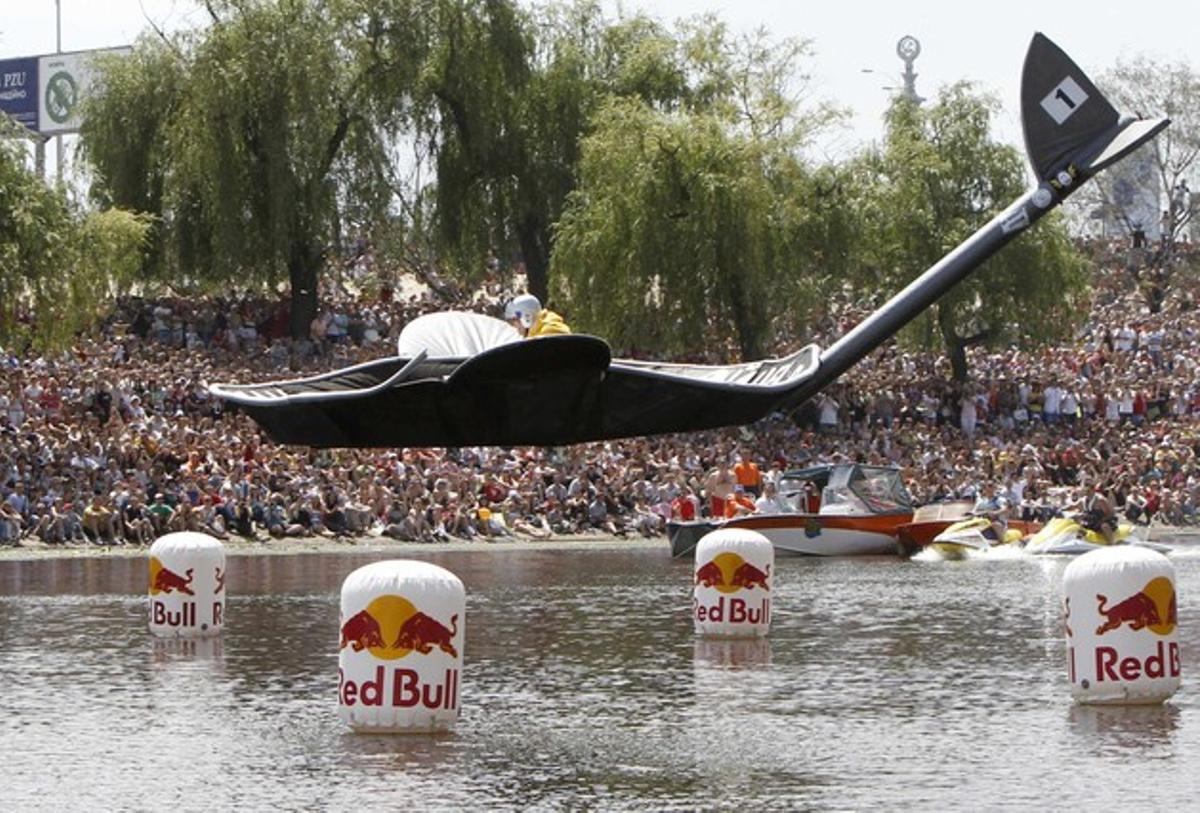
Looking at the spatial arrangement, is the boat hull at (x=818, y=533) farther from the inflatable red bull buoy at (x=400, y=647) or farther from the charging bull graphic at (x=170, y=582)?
the inflatable red bull buoy at (x=400, y=647)

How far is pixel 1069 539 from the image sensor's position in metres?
44.5

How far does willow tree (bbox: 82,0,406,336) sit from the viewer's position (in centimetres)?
6206

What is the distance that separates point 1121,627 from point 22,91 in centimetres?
8286

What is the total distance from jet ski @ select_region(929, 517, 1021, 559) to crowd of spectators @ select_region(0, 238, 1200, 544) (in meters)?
3.58

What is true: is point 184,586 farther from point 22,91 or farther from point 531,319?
point 22,91

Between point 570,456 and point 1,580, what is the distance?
17.6 m

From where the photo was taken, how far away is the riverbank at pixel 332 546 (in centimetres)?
4003

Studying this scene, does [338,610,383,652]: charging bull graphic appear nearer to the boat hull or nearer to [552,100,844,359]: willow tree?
the boat hull

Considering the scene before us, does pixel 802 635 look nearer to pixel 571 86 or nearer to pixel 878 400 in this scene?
pixel 878 400

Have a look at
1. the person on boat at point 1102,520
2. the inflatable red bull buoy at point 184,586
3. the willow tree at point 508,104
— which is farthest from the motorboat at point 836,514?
the willow tree at point 508,104

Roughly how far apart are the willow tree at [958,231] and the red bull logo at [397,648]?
4960 centimetres

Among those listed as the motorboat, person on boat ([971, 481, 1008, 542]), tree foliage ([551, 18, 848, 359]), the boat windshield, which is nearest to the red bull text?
the motorboat

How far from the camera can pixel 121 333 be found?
5631cm

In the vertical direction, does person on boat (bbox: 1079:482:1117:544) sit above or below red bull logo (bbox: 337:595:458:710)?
above
